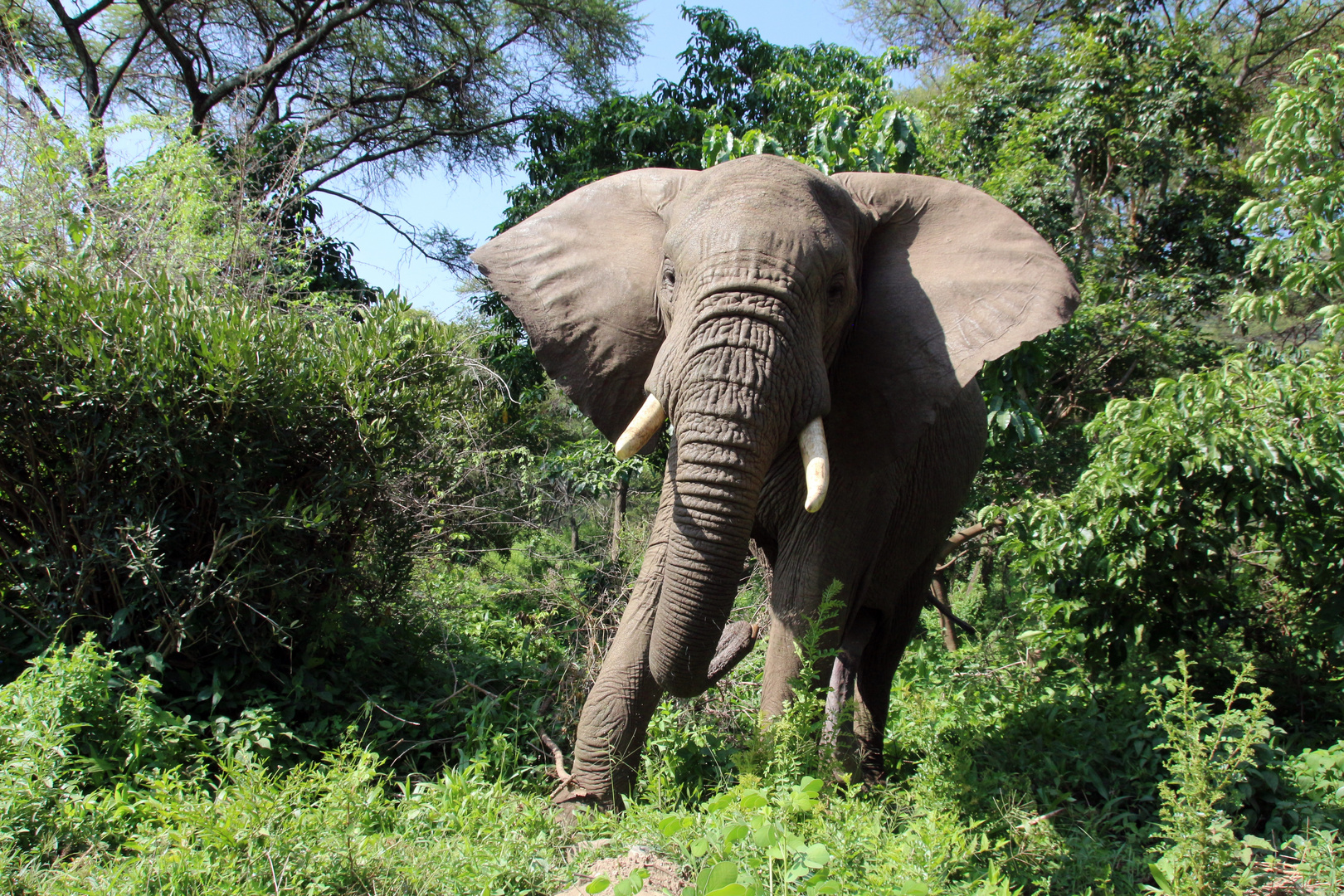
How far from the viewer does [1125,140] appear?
31.2 ft

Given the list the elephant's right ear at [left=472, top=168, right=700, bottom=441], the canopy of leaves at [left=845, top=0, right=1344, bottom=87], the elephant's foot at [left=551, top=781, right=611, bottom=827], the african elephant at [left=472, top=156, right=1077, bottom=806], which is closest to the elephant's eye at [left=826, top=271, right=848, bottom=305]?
the african elephant at [left=472, top=156, right=1077, bottom=806]

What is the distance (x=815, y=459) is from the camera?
3020 millimetres

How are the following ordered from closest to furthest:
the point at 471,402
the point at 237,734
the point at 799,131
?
the point at 237,734 → the point at 471,402 → the point at 799,131

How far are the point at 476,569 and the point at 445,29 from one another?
10.6 meters

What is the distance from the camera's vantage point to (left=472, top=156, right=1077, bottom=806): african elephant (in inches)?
116

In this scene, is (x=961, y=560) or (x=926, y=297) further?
(x=961, y=560)

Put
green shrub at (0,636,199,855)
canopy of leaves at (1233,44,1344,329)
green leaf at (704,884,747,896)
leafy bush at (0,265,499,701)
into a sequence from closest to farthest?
green leaf at (704,884,747,896), green shrub at (0,636,199,855), leafy bush at (0,265,499,701), canopy of leaves at (1233,44,1344,329)

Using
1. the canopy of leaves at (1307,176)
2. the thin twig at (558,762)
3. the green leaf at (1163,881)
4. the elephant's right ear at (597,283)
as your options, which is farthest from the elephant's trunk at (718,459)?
the canopy of leaves at (1307,176)

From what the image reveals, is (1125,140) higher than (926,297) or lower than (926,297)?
higher

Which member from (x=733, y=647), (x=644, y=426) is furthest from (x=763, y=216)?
(x=733, y=647)

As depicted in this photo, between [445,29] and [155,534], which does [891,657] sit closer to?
[155,534]

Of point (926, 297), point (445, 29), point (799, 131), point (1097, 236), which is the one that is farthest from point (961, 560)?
point (445, 29)

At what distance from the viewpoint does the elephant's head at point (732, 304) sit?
293 cm

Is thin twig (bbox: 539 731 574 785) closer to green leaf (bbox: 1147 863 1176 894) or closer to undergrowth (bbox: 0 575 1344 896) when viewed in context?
undergrowth (bbox: 0 575 1344 896)
